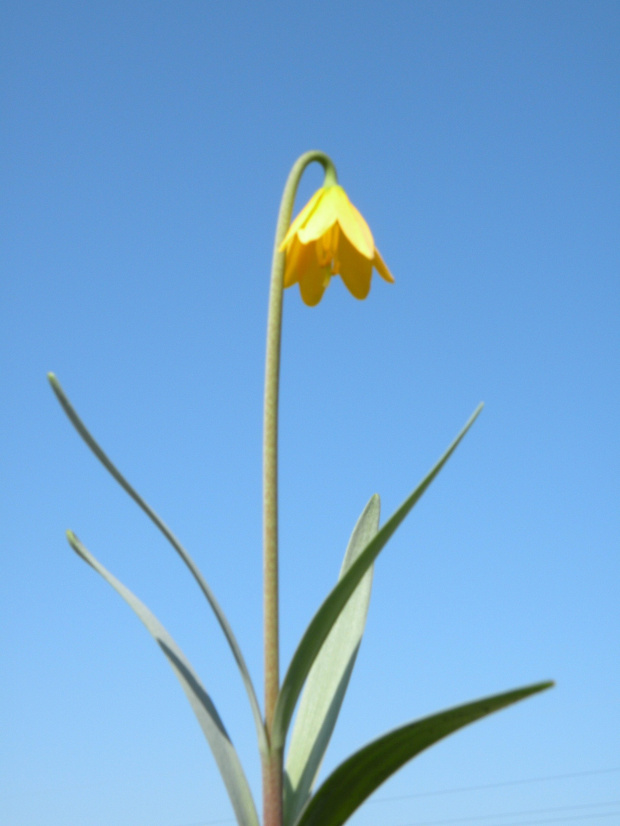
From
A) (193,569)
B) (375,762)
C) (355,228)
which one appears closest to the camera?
(375,762)

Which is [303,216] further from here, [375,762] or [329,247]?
[375,762]

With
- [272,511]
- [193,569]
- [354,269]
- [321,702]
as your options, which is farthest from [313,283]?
[321,702]

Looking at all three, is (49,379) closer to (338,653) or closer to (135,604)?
(135,604)

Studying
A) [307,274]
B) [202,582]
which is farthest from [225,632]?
[307,274]

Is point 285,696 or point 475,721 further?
point 285,696

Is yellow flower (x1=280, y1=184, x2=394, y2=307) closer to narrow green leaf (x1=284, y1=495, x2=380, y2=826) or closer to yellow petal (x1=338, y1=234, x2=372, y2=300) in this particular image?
yellow petal (x1=338, y1=234, x2=372, y2=300)

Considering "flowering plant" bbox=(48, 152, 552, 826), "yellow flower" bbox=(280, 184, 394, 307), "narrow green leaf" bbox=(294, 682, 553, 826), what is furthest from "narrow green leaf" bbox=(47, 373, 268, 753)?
"yellow flower" bbox=(280, 184, 394, 307)
